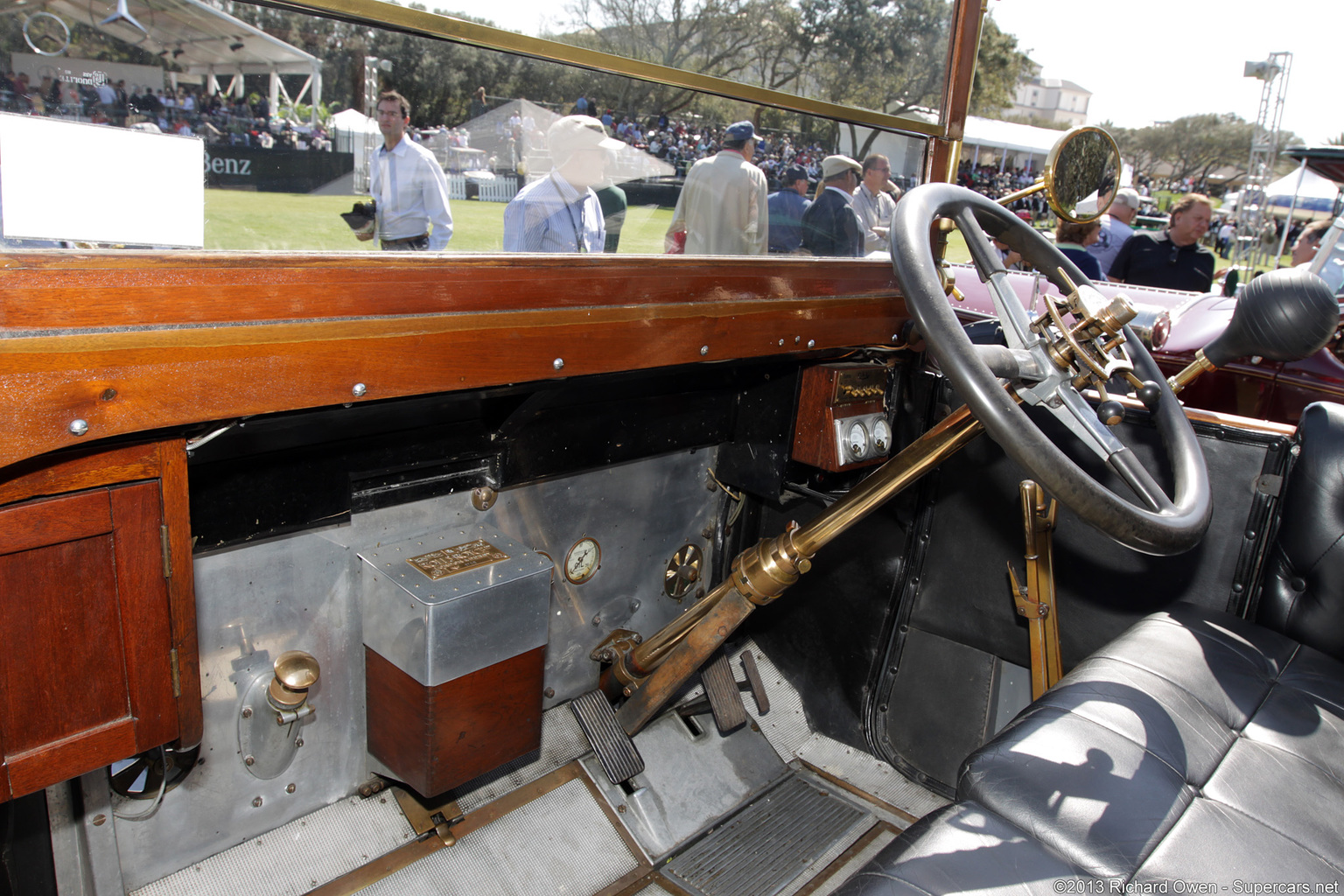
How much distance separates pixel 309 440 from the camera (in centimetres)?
144

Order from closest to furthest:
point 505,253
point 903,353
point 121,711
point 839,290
Result: 1. point 121,711
2. point 505,253
3. point 839,290
4. point 903,353

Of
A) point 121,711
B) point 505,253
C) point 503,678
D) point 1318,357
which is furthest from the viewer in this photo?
point 1318,357

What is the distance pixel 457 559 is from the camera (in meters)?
1.63

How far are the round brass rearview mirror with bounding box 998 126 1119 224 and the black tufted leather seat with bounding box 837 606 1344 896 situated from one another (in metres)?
0.84

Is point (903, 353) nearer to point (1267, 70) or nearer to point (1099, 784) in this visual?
point (1099, 784)

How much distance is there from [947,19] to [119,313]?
1.76 m

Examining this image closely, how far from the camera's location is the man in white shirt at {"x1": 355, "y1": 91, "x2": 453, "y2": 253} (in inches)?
46.2

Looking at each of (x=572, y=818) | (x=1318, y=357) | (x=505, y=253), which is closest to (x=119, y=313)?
(x=505, y=253)

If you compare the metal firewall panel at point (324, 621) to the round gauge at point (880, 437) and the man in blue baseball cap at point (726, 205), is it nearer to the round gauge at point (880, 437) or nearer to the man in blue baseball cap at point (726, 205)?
the round gauge at point (880, 437)

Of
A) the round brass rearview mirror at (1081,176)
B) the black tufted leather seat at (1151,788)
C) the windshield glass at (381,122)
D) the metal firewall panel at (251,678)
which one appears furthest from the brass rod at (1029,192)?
the metal firewall panel at (251,678)

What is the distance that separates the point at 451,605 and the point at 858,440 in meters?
1.01

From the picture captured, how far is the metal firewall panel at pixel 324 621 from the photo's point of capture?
1.53 metres

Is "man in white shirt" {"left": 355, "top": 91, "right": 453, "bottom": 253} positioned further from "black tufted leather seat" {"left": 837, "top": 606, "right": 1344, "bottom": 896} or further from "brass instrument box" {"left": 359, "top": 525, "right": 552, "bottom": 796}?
"black tufted leather seat" {"left": 837, "top": 606, "right": 1344, "bottom": 896}

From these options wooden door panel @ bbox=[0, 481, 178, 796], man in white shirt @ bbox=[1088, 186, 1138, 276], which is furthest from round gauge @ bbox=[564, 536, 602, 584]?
man in white shirt @ bbox=[1088, 186, 1138, 276]
